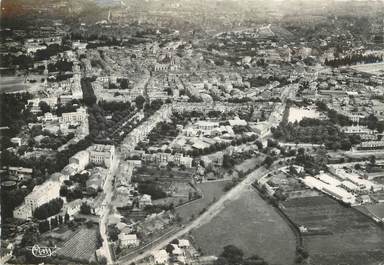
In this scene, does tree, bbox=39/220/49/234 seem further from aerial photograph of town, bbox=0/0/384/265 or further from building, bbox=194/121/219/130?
building, bbox=194/121/219/130

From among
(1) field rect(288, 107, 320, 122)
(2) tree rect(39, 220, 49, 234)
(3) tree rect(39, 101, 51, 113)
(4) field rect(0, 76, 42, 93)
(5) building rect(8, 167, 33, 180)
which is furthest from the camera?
(4) field rect(0, 76, 42, 93)

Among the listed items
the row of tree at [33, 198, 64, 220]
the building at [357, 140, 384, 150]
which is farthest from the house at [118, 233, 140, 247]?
the building at [357, 140, 384, 150]

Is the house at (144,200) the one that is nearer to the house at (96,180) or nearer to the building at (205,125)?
the house at (96,180)

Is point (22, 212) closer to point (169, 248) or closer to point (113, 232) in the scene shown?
point (113, 232)

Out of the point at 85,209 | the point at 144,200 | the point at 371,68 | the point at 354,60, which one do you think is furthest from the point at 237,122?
the point at 354,60

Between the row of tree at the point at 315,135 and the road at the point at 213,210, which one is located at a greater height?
the row of tree at the point at 315,135

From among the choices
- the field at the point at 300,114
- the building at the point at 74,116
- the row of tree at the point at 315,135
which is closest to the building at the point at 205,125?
the row of tree at the point at 315,135

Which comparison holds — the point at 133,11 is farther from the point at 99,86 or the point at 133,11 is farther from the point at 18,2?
the point at 18,2
